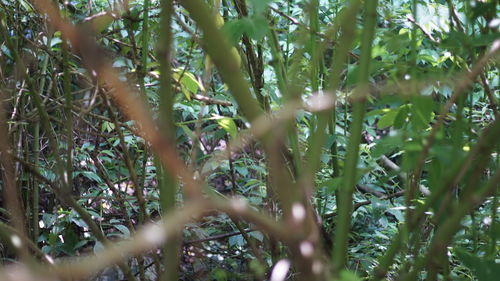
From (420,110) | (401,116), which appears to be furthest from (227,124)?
(420,110)

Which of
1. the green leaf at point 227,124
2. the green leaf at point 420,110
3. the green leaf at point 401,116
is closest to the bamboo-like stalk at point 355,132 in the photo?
the green leaf at point 420,110

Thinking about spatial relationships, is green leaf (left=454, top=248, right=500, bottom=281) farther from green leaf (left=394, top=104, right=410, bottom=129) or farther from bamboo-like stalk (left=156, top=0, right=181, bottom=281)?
bamboo-like stalk (left=156, top=0, right=181, bottom=281)

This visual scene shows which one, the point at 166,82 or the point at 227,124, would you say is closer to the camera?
the point at 166,82

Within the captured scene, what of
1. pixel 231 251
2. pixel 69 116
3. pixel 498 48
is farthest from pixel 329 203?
pixel 498 48

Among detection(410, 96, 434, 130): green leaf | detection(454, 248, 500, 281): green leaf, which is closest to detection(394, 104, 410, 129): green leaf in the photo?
detection(410, 96, 434, 130): green leaf

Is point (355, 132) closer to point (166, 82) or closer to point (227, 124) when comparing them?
point (166, 82)

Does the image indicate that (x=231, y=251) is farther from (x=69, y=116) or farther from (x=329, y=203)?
(x=69, y=116)

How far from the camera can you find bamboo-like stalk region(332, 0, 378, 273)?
0.55 metres

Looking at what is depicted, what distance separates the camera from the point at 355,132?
0.56 m

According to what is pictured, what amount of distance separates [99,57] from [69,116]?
0.48 metres

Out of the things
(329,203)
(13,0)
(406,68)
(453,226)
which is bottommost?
(329,203)

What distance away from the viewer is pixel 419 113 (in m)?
0.66

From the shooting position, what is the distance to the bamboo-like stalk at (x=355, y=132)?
0.55 m

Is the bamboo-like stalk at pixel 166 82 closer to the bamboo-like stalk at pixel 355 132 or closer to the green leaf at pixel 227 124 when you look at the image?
the bamboo-like stalk at pixel 355 132
